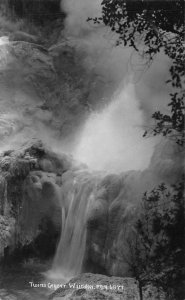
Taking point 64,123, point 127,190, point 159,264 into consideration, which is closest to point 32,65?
point 64,123

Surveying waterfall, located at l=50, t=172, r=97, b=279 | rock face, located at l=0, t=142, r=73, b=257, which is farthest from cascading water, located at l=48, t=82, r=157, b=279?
rock face, located at l=0, t=142, r=73, b=257

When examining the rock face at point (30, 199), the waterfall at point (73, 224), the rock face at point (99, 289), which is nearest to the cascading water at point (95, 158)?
the waterfall at point (73, 224)

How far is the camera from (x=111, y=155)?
25.3 meters

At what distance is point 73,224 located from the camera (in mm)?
15609

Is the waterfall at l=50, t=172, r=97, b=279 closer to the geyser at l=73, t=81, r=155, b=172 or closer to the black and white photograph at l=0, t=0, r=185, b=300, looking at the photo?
the black and white photograph at l=0, t=0, r=185, b=300

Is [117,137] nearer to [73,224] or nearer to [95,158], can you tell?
[95,158]

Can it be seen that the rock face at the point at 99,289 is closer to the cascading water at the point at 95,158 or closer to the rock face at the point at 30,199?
the cascading water at the point at 95,158

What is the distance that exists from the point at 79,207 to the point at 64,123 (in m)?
14.0

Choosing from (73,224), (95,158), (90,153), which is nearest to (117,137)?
(90,153)

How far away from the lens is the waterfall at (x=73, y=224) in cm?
1449

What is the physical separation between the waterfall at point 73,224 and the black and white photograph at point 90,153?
→ 0.05 meters

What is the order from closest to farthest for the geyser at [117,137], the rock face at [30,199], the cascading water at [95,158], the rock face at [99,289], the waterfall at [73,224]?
1. the rock face at [99,289]
2. the waterfall at [73,224]
3. the cascading water at [95,158]
4. the rock face at [30,199]
5. the geyser at [117,137]

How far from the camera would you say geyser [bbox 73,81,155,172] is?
949 inches

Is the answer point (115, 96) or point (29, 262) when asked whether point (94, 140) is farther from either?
point (29, 262)
